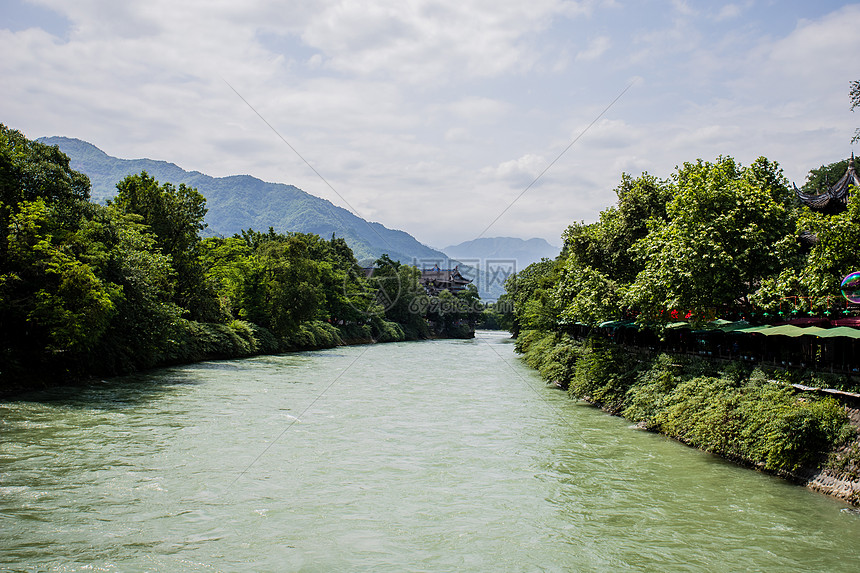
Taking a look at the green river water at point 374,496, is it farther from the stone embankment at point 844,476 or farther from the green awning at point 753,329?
the green awning at point 753,329

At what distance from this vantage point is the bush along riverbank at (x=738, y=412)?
14.2 metres

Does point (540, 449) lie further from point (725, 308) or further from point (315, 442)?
point (725, 308)

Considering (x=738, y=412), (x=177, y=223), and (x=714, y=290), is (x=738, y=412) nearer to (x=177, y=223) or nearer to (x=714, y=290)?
(x=714, y=290)

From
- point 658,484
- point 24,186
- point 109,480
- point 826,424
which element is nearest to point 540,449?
point 658,484

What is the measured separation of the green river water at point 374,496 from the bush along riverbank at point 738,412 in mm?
569

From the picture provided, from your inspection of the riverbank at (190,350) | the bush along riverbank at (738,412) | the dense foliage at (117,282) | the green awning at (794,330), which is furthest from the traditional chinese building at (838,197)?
the riverbank at (190,350)

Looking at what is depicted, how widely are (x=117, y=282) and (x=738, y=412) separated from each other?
28.3 meters

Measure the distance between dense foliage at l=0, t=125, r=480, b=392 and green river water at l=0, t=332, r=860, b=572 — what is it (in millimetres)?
3477

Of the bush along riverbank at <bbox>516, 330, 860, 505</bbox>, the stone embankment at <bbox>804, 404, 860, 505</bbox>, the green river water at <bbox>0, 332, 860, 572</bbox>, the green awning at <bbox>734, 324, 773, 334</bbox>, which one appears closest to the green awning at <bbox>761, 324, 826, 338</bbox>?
the green awning at <bbox>734, 324, 773, 334</bbox>

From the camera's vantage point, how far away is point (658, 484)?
14.9 meters

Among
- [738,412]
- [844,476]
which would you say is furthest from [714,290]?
[844,476]

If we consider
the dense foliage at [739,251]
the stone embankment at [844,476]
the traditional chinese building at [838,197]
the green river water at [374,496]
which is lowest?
the green river water at [374,496]

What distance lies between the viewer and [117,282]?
2927cm

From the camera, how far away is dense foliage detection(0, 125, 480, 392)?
24.4m
